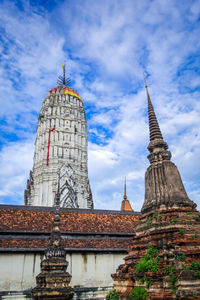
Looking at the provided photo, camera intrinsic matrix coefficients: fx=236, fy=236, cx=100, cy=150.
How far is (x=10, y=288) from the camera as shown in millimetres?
14602

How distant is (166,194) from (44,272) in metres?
6.67

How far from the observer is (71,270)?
15867 mm

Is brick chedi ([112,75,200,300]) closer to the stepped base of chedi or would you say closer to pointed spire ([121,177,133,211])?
the stepped base of chedi

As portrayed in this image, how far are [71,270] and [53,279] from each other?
24.7 feet

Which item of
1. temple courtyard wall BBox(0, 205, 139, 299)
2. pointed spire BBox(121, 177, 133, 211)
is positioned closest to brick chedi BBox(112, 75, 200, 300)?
temple courtyard wall BBox(0, 205, 139, 299)

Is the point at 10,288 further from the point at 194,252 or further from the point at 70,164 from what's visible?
the point at 70,164

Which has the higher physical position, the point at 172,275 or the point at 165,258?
the point at 165,258

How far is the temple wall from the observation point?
1476 cm

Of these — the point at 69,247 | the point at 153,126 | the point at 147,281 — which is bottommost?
the point at 147,281

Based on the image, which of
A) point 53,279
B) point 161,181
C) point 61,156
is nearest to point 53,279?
point 53,279

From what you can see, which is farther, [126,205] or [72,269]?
[126,205]

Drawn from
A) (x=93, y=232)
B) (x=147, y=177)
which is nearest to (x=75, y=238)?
(x=93, y=232)

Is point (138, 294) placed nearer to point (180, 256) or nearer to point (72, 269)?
point (180, 256)

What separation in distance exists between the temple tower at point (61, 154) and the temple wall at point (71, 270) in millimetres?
21261
